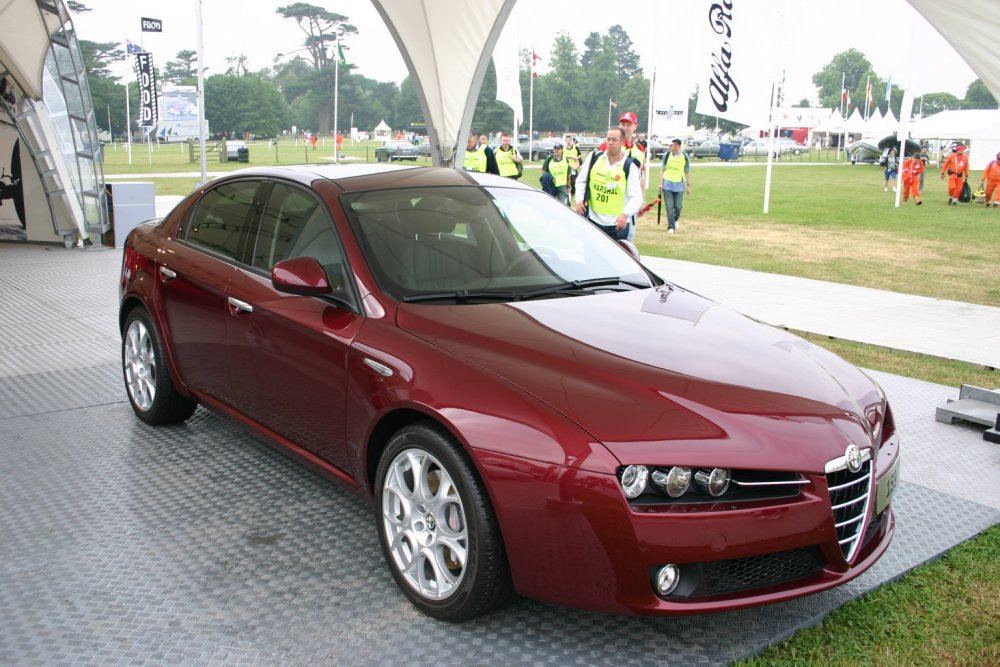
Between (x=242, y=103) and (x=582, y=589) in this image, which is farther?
(x=242, y=103)

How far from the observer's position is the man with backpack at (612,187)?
27.9 ft

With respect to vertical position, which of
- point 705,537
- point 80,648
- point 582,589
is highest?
point 705,537

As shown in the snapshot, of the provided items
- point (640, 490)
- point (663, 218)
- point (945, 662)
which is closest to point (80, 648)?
point (640, 490)

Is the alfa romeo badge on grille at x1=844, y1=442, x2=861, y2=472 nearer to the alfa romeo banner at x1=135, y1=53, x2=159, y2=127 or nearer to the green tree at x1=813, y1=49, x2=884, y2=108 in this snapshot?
the alfa romeo banner at x1=135, y1=53, x2=159, y2=127

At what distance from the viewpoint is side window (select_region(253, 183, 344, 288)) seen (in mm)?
3797

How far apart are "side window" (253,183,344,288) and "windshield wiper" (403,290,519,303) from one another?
1.17 feet

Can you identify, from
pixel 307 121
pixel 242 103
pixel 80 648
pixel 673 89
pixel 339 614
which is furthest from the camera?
pixel 307 121

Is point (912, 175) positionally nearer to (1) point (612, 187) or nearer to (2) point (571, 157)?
(2) point (571, 157)

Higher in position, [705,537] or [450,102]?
[450,102]

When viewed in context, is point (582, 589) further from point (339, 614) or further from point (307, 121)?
point (307, 121)

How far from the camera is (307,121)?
388 ft

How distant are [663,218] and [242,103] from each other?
78958 mm

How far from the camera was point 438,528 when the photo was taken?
3.04m

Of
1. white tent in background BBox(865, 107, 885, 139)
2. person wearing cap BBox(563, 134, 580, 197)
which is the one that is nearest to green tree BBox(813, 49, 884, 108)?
white tent in background BBox(865, 107, 885, 139)
